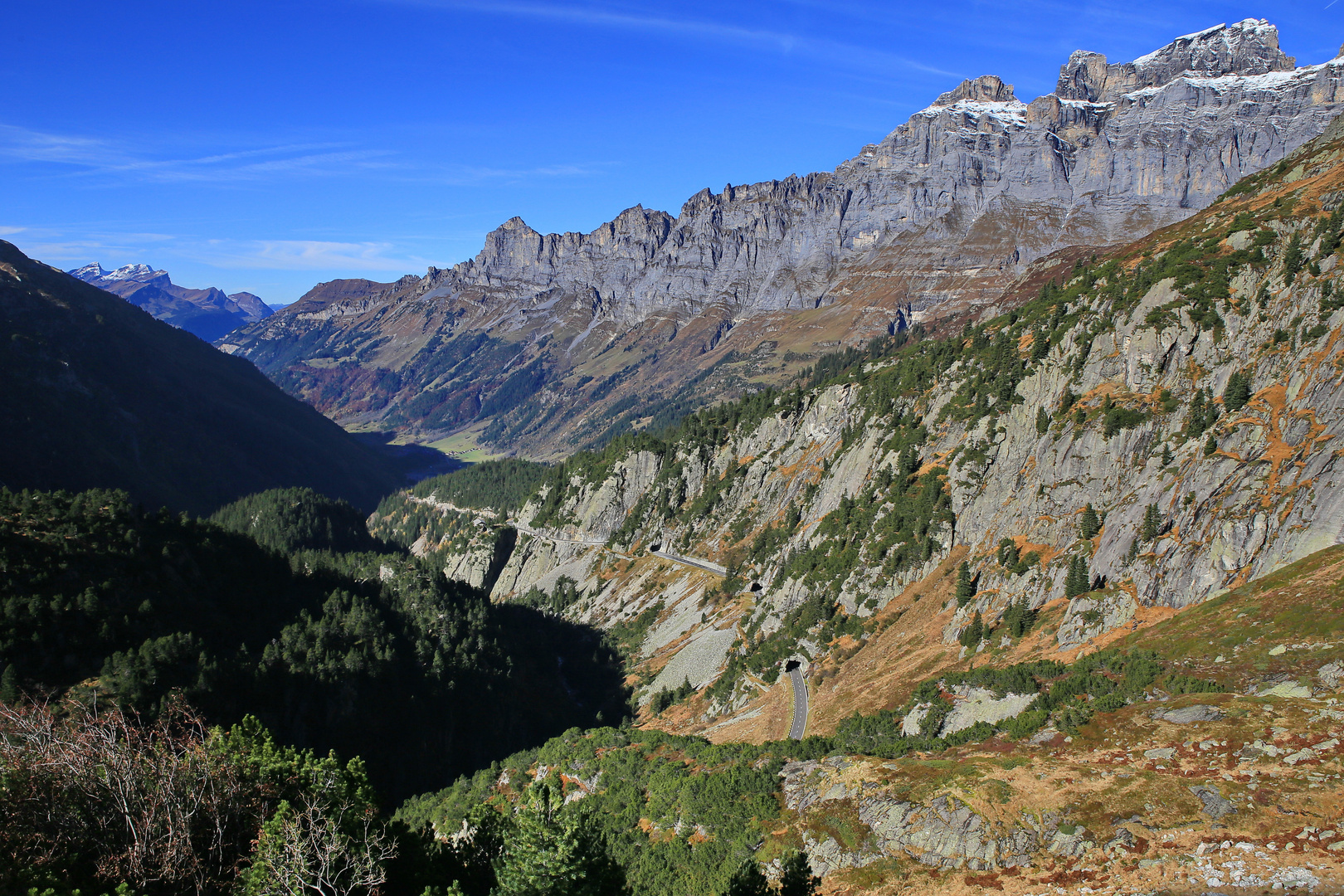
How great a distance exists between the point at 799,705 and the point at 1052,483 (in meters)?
40.8

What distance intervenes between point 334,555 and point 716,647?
354 ft

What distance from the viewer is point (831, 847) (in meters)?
46.2

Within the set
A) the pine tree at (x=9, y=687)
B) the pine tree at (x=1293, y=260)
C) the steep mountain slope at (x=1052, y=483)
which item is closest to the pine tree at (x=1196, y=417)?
the steep mountain slope at (x=1052, y=483)

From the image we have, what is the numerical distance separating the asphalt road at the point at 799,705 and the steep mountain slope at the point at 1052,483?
80.0 inches

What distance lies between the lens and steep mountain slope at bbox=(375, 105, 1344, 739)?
6612 centimetres

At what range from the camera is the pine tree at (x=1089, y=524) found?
76625mm

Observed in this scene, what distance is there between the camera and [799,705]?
8844cm

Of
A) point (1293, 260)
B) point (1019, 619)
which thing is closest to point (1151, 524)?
point (1019, 619)

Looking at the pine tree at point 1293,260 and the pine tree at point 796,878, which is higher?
the pine tree at point 1293,260

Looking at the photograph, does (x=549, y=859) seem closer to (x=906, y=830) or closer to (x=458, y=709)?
(x=906, y=830)

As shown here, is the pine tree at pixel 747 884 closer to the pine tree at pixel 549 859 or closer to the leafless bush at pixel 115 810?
the pine tree at pixel 549 859

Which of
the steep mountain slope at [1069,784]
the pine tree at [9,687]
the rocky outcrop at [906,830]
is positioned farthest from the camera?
the pine tree at [9,687]

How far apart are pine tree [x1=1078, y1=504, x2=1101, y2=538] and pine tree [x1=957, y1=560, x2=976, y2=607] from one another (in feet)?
43.0

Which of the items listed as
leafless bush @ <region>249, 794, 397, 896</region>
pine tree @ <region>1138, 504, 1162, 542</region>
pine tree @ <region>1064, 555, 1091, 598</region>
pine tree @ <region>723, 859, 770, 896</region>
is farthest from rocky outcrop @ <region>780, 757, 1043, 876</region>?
pine tree @ <region>1138, 504, 1162, 542</region>
